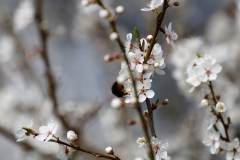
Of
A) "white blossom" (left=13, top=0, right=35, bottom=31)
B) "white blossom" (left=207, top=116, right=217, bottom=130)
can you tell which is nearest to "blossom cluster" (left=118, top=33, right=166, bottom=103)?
"white blossom" (left=207, top=116, right=217, bottom=130)

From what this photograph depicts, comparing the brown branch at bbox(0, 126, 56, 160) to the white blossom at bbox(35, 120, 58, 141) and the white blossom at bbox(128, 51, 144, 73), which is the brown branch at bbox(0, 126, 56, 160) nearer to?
the white blossom at bbox(35, 120, 58, 141)

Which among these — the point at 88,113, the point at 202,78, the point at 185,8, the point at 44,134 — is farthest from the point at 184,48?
the point at 185,8

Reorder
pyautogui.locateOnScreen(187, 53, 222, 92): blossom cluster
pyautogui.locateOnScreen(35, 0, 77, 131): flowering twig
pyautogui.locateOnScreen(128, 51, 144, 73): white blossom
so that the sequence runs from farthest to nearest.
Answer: pyautogui.locateOnScreen(35, 0, 77, 131): flowering twig, pyautogui.locateOnScreen(187, 53, 222, 92): blossom cluster, pyautogui.locateOnScreen(128, 51, 144, 73): white blossom

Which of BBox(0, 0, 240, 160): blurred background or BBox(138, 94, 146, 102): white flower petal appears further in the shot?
BBox(0, 0, 240, 160): blurred background

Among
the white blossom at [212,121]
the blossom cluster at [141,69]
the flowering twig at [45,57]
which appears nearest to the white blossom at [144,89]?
the blossom cluster at [141,69]

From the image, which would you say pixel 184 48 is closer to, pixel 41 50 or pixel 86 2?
pixel 41 50

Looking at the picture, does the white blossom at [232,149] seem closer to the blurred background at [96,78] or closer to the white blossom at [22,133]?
the blurred background at [96,78]

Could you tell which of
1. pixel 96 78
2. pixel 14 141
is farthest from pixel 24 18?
pixel 96 78

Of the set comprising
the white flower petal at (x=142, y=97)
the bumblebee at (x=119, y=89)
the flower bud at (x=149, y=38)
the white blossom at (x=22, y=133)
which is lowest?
the white blossom at (x=22, y=133)

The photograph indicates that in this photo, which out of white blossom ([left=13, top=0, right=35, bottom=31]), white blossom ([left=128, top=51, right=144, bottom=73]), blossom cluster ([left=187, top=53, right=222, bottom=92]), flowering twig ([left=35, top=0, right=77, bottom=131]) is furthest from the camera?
white blossom ([left=13, top=0, right=35, bottom=31])
